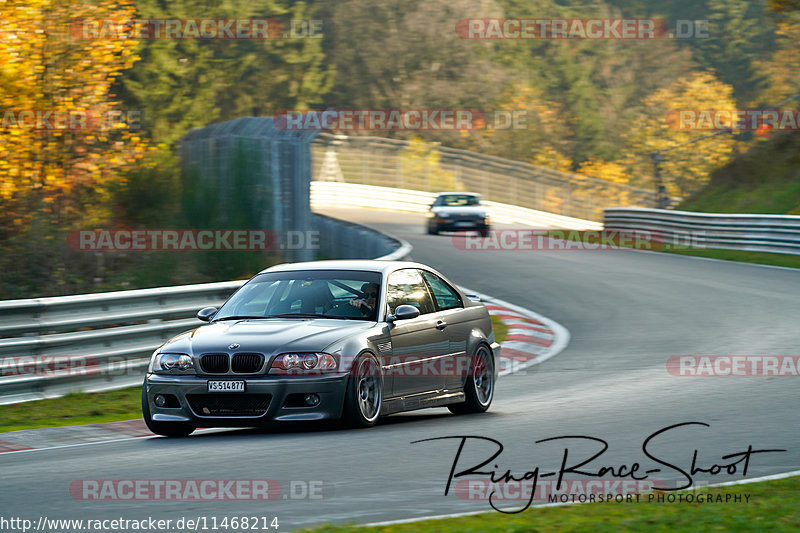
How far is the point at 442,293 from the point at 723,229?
68.5 feet

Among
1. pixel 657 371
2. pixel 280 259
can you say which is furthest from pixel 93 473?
pixel 280 259

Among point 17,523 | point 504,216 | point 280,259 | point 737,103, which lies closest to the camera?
point 17,523

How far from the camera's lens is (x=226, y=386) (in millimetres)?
9305

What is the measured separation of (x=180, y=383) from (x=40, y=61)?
14.6 meters

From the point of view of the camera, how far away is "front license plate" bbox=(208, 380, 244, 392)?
30.5 ft

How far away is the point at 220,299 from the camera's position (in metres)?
13.8

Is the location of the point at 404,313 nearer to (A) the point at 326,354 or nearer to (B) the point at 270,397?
(A) the point at 326,354

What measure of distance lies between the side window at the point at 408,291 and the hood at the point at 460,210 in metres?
24.2

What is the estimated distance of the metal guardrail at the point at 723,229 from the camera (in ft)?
92.4

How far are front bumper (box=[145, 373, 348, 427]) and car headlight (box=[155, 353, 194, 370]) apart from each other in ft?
0.30

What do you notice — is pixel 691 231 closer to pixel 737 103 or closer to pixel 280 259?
pixel 280 259
